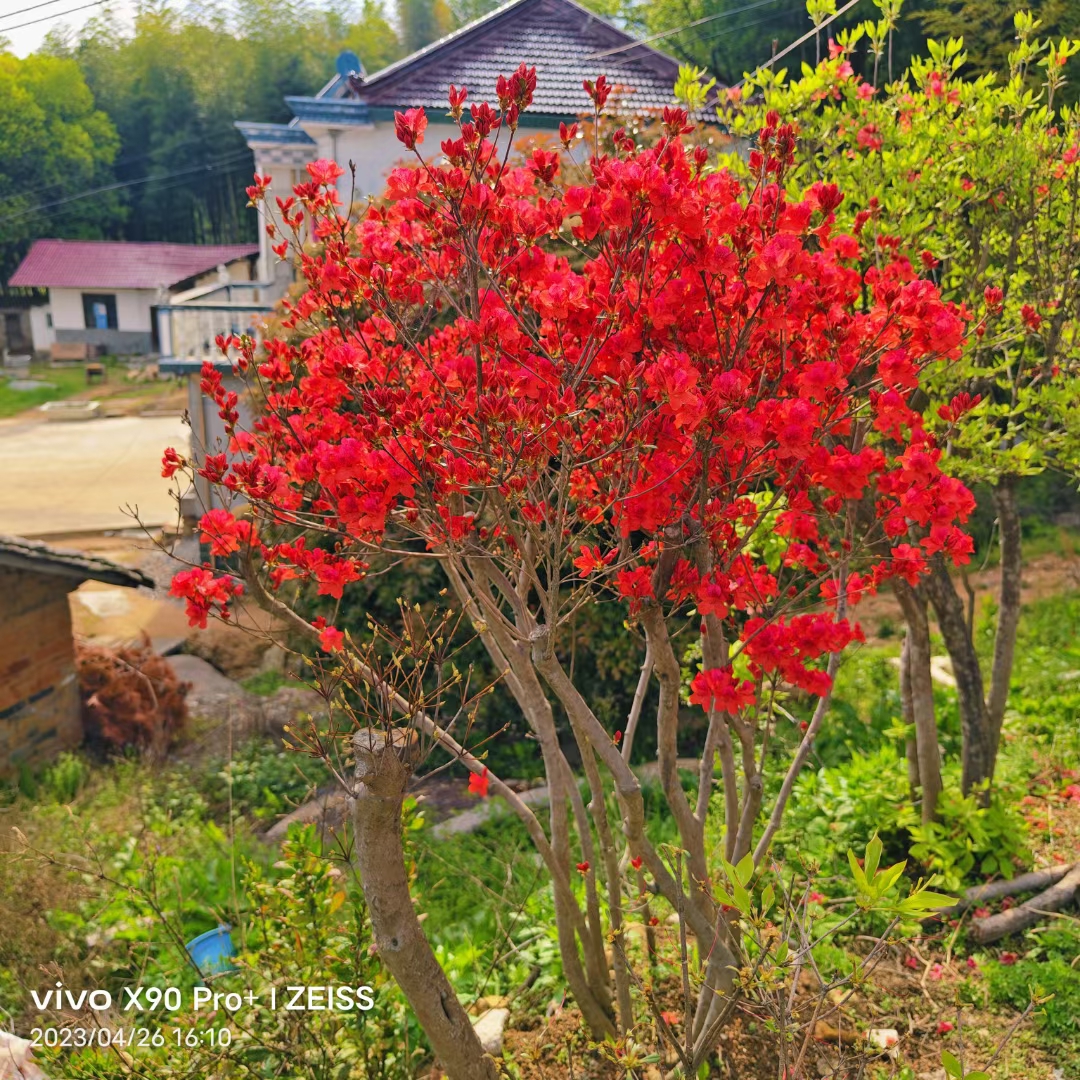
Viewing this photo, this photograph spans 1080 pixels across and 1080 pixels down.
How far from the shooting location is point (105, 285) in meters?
30.0

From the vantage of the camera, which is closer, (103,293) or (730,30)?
(730,30)

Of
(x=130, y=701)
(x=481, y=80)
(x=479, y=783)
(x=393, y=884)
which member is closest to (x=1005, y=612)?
(x=479, y=783)

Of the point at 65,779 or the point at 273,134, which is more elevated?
the point at 273,134

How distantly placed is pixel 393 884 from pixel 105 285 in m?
31.9

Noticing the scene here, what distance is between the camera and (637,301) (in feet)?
7.00

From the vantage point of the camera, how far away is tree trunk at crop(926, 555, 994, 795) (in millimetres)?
4027

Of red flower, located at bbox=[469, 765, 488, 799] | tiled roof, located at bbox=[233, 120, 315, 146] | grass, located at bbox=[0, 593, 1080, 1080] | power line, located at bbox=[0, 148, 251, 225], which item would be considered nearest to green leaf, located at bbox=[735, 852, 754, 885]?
grass, located at bbox=[0, 593, 1080, 1080]

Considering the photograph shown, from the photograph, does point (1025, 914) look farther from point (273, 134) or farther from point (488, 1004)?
point (273, 134)

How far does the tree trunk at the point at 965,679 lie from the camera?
13.2 feet

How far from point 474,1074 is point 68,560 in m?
5.62

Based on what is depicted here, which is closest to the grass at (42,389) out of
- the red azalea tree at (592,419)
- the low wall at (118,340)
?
the low wall at (118,340)

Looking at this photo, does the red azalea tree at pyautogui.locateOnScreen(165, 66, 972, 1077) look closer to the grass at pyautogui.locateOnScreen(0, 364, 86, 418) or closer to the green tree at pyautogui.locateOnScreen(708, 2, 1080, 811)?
the green tree at pyautogui.locateOnScreen(708, 2, 1080, 811)

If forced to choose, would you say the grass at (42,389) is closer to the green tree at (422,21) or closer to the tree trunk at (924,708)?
the green tree at (422,21)

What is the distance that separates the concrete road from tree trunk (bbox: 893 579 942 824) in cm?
1056
